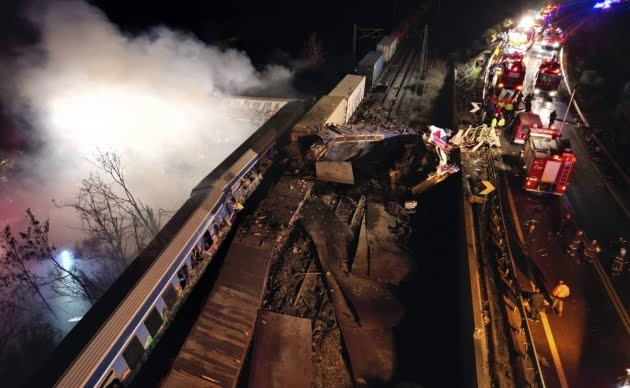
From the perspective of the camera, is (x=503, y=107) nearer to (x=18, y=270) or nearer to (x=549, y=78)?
(x=549, y=78)

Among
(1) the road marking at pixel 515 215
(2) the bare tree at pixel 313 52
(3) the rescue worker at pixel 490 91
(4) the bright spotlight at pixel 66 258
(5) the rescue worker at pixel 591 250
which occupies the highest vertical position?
(2) the bare tree at pixel 313 52

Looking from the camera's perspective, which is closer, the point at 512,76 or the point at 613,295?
the point at 613,295

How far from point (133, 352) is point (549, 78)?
2176 cm

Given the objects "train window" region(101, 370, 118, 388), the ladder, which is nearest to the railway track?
the ladder

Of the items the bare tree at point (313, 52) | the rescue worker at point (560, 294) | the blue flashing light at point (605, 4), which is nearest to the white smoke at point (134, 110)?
the bare tree at point (313, 52)

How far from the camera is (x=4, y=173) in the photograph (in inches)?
946

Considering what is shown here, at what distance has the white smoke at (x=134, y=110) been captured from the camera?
63.2ft

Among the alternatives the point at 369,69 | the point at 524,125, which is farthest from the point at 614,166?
the point at 369,69

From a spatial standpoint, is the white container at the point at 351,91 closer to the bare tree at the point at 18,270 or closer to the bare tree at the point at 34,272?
the bare tree at the point at 34,272

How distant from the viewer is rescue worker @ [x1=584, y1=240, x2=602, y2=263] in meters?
8.65

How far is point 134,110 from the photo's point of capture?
2142 cm

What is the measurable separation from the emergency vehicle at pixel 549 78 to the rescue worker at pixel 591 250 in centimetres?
1276

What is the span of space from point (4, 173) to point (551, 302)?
102 feet

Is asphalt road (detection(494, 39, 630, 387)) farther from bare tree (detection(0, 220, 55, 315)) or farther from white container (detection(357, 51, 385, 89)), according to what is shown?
bare tree (detection(0, 220, 55, 315))
